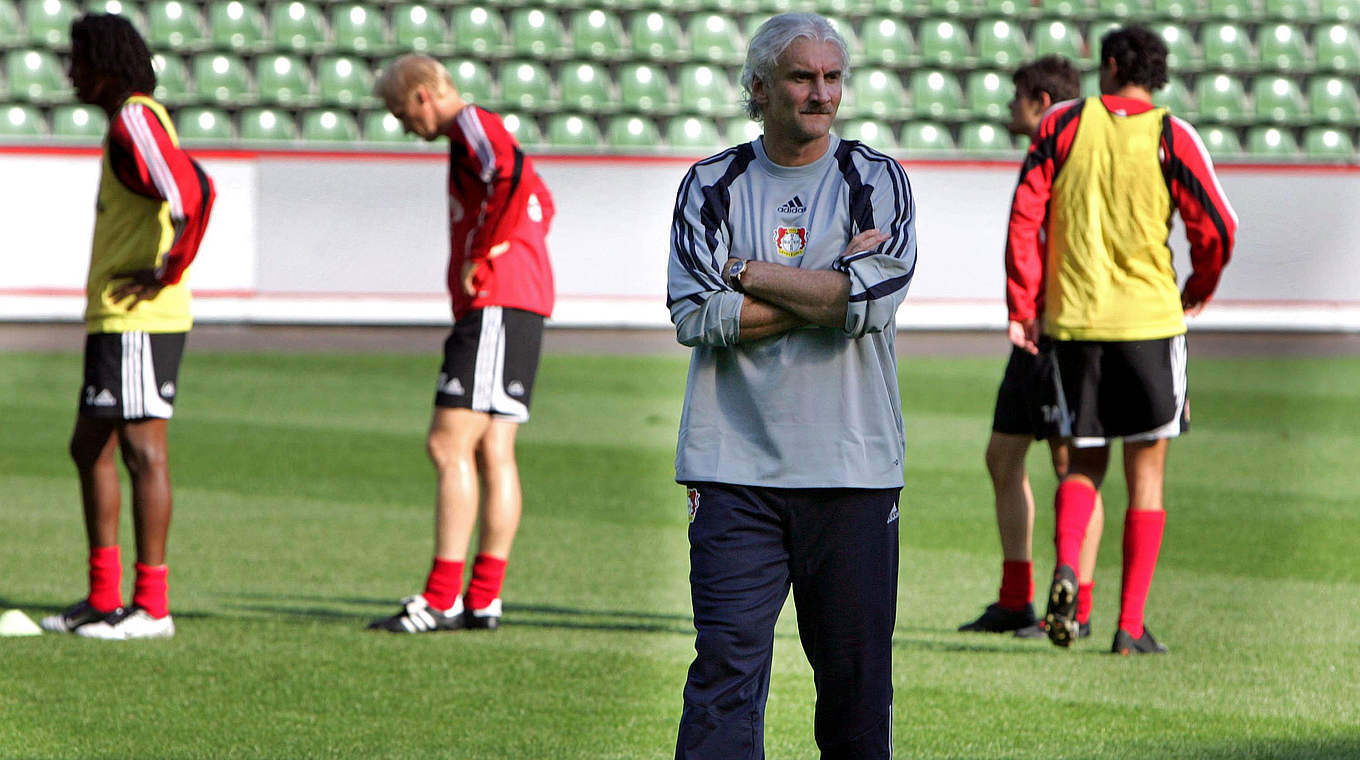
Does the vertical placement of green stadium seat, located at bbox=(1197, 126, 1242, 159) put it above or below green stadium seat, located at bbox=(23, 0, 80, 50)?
below

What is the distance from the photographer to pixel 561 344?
18422 mm

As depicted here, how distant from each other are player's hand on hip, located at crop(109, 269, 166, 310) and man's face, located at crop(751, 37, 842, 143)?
10.1 ft

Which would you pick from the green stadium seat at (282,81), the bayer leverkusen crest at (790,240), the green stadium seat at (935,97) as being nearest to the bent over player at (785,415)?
the bayer leverkusen crest at (790,240)

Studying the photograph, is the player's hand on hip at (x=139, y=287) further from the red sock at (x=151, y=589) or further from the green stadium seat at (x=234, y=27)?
the green stadium seat at (x=234, y=27)

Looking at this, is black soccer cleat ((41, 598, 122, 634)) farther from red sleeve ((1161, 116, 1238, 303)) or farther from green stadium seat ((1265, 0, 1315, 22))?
green stadium seat ((1265, 0, 1315, 22))

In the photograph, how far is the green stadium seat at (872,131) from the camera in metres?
21.6

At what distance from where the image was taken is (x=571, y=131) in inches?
835

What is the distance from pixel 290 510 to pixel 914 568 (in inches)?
123

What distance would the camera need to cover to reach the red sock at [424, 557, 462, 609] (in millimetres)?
5902

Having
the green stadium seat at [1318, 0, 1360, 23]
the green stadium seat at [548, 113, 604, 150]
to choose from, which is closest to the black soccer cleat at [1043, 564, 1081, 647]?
the green stadium seat at [548, 113, 604, 150]

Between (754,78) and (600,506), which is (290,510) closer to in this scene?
(600,506)

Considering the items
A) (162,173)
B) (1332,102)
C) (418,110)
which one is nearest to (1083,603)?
(418,110)

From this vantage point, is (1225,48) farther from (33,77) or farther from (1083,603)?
(1083,603)

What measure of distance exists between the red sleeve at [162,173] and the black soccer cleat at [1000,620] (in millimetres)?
2848
